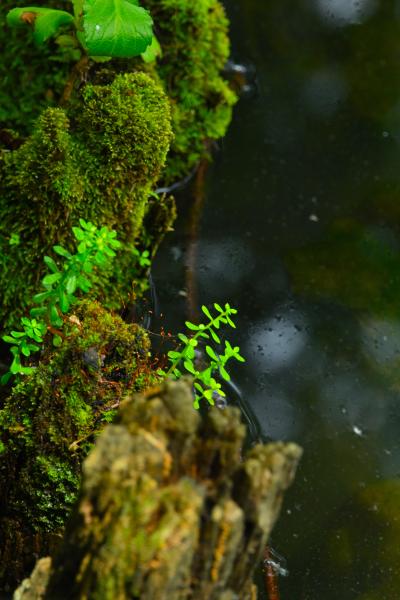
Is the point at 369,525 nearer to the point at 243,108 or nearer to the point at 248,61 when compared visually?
the point at 243,108

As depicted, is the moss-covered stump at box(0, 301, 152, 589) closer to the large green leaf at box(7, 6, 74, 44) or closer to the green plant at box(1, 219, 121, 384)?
the green plant at box(1, 219, 121, 384)

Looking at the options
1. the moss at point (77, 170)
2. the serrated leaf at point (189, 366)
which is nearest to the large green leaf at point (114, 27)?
the moss at point (77, 170)

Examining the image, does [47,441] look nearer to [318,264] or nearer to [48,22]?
[48,22]

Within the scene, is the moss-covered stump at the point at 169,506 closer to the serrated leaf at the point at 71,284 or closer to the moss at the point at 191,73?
the serrated leaf at the point at 71,284

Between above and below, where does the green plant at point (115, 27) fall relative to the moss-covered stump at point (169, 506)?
above

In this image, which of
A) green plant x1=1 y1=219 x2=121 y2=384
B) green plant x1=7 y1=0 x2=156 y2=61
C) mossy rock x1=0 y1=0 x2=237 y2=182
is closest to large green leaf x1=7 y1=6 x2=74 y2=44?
green plant x1=7 y1=0 x2=156 y2=61

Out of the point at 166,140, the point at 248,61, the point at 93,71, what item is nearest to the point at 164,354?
the point at 166,140

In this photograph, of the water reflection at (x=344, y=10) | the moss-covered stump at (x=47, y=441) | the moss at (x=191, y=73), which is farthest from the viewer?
the water reflection at (x=344, y=10)

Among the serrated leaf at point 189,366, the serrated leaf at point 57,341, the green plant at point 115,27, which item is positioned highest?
the green plant at point 115,27
